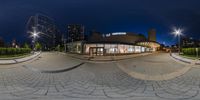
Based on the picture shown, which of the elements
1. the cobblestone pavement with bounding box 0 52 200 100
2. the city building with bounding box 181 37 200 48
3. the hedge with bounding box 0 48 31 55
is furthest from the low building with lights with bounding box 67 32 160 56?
the city building with bounding box 181 37 200 48

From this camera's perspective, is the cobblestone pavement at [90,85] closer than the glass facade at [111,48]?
Yes

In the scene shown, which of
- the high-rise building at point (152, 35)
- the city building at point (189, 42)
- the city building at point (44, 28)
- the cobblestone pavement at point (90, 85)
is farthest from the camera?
the city building at point (189, 42)

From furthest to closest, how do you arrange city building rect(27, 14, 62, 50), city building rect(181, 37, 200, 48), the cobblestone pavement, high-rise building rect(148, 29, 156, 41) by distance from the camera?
1. city building rect(181, 37, 200, 48)
2. high-rise building rect(148, 29, 156, 41)
3. city building rect(27, 14, 62, 50)
4. the cobblestone pavement

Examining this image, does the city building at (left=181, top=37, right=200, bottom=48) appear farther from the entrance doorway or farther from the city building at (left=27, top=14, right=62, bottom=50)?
the city building at (left=27, top=14, right=62, bottom=50)

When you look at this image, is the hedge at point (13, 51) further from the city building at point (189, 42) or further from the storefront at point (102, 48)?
the city building at point (189, 42)

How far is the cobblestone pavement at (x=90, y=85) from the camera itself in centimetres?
202

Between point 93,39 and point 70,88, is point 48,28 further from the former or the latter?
point 70,88

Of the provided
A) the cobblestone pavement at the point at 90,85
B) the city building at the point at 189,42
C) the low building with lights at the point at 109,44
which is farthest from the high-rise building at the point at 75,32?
the city building at the point at 189,42

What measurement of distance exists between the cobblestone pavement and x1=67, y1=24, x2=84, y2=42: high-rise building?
17.5 inches

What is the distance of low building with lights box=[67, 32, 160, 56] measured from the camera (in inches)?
86.8

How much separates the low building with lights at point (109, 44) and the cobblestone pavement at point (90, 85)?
313mm

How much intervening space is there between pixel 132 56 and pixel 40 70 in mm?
1493

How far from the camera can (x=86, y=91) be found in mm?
2127

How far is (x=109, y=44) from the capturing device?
223 centimetres
